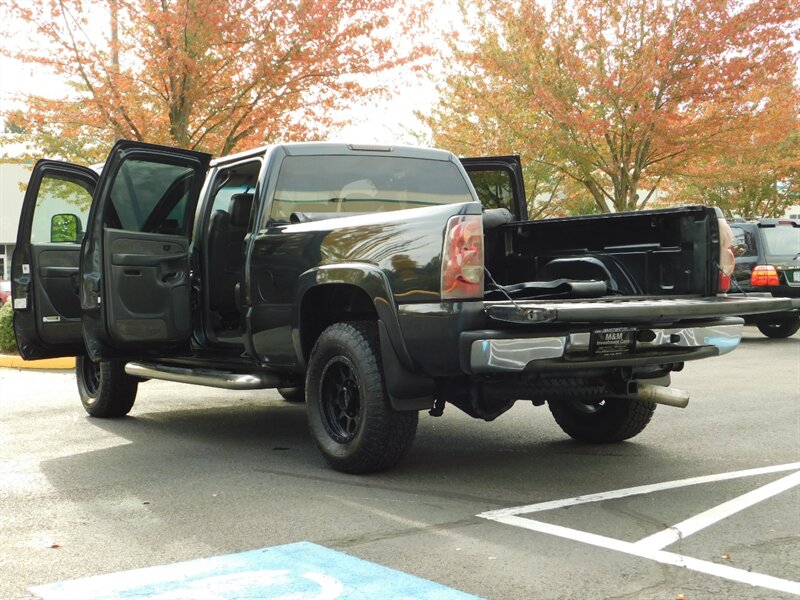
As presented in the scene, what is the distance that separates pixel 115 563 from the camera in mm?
4137

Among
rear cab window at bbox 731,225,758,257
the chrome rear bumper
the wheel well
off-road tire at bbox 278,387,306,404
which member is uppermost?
rear cab window at bbox 731,225,758,257

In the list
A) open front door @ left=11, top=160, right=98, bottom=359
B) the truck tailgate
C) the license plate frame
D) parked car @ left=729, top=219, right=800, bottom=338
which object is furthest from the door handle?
parked car @ left=729, top=219, right=800, bottom=338

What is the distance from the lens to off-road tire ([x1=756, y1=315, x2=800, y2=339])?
15898 mm

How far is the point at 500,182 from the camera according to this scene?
8.24 meters

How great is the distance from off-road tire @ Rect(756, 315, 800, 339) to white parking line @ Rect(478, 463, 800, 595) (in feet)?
34.7

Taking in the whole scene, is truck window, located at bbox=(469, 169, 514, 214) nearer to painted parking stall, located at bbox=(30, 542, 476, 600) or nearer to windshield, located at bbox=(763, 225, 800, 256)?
painted parking stall, located at bbox=(30, 542, 476, 600)

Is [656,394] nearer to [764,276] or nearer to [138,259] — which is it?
[138,259]

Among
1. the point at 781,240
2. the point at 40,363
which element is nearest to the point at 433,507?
the point at 40,363

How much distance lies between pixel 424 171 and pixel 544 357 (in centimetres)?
258

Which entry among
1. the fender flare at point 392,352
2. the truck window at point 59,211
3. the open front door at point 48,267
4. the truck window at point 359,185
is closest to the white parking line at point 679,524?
the fender flare at point 392,352

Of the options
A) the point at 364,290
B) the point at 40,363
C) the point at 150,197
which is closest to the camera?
the point at 364,290

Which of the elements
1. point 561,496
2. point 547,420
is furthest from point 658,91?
point 561,496

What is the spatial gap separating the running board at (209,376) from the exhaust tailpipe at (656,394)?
→ 233cm

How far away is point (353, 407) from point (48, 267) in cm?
364
